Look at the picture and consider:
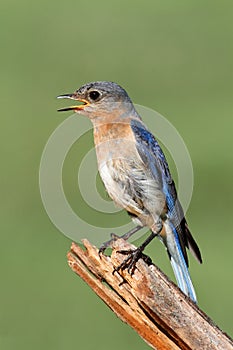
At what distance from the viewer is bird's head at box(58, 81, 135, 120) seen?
26.2ft

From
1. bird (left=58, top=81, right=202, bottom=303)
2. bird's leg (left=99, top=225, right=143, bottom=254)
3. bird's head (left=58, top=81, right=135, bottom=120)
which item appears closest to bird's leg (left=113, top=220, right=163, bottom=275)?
bird's leg (left=99, top=225, right=143, bottom=254)

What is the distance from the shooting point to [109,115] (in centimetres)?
800

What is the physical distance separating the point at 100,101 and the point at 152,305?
2.10 meters

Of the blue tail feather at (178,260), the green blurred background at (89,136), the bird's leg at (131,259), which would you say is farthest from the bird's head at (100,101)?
the green blurred background at (89,136)

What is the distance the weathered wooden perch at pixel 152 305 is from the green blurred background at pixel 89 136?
348 cm

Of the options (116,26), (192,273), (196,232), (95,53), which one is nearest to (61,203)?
(192,273)

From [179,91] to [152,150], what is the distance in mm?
9961

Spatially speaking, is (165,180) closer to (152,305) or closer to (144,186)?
(144,186)

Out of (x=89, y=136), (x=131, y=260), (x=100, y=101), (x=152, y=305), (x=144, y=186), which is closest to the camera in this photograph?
(x=152, y=305)

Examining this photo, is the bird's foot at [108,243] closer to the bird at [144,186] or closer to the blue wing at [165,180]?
the bird at [144,186]

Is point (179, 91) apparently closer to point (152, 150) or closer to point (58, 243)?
point (58, 243)

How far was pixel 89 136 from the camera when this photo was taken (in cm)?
1508

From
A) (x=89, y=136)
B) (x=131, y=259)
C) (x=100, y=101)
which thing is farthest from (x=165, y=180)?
(x=89, y=136)

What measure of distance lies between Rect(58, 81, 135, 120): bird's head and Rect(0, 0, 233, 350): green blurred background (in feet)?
9.06
